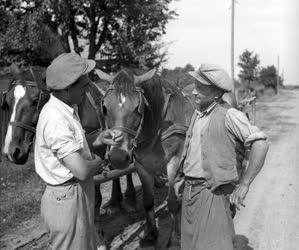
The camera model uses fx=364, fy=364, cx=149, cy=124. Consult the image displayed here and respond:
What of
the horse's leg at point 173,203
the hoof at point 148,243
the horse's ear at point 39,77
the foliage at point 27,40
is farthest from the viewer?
the foliage at point 27,40

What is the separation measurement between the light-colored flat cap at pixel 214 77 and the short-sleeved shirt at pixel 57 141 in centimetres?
99

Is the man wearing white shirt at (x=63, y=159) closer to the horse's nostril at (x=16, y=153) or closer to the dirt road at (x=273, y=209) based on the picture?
the horse's nostril at (x=16, y=153)

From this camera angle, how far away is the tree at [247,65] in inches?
1851

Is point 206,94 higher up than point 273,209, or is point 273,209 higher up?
point 206,94

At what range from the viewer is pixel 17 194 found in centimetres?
626

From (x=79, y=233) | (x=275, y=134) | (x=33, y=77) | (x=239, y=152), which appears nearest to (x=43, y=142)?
(x=79, y=233)

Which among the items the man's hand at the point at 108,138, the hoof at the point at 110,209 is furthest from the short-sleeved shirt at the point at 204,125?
the hoof at the point at 110,209

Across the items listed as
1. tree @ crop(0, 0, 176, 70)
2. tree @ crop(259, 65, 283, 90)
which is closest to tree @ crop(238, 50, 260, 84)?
tree @ crop(259, 65, 283, 90)

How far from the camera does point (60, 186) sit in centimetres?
238

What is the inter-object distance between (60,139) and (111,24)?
20.0m

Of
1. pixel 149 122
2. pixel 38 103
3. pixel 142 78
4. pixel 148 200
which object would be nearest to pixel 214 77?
pixel 142 78

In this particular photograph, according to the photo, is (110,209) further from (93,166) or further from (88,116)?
(93,166)

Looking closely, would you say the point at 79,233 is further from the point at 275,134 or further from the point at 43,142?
the point at 275,134

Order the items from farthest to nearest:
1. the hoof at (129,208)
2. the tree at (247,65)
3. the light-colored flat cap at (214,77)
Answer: the tree at (247,65)
the hoof at (129,208)
the light-colored flat cap at (214,77)
